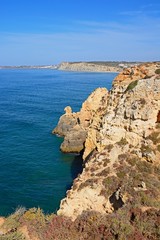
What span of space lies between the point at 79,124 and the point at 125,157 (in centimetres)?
2800

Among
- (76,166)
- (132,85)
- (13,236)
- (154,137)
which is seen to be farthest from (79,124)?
(13,236)

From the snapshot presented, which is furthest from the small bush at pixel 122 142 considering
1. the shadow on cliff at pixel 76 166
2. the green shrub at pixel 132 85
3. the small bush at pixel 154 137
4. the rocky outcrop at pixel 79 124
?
the rocky outcrop at pixel 79 124

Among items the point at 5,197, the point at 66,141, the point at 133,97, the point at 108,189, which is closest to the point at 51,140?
the point at 66,141

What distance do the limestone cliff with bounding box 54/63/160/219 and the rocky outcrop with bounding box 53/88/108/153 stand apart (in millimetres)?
16809

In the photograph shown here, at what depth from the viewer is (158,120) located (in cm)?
3462

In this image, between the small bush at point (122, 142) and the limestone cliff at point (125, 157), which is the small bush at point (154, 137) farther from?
the small bush at point (122, 142)

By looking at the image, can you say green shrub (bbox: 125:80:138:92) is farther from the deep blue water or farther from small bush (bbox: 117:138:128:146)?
the deep blue water

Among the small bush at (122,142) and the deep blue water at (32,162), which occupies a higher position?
the small bush at (122,142)

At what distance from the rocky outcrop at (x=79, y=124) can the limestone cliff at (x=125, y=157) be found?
16.8 meters

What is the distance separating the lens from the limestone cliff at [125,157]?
1111 inches

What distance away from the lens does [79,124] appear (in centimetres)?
5981

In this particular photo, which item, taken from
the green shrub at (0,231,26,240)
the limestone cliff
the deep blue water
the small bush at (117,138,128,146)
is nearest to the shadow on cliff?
the deep blue water

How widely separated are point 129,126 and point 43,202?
13694 mm

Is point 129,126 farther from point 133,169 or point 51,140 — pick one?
point 51,140
